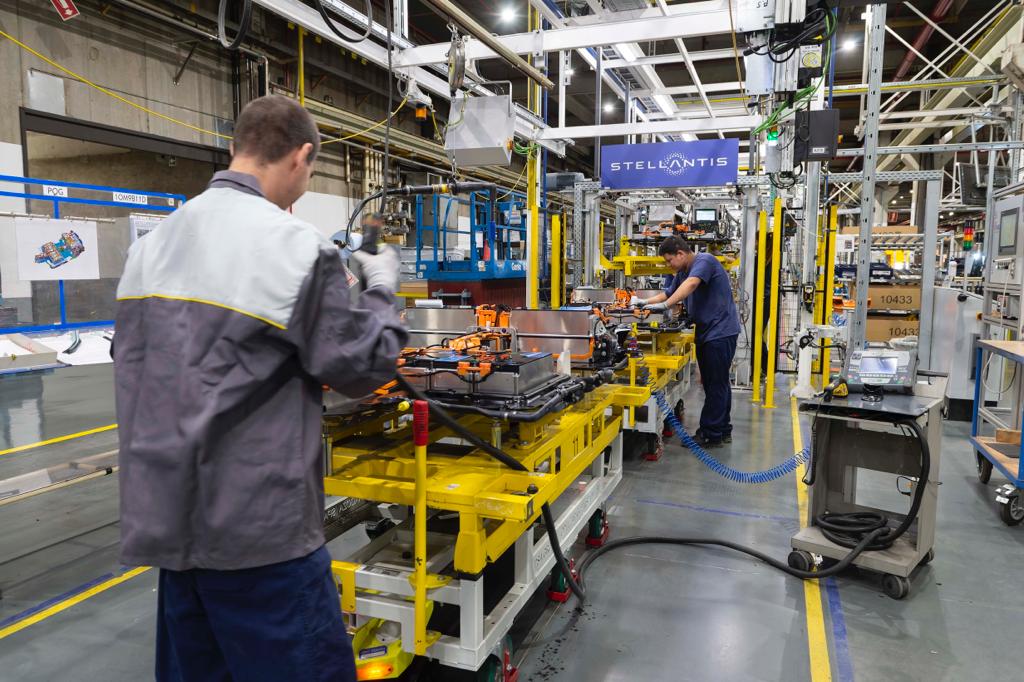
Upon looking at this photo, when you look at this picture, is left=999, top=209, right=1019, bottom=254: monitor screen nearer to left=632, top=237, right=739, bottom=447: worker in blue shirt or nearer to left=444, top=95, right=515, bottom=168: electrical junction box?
left=632, top=237, right=739, bottom=447: worker in blue shirt

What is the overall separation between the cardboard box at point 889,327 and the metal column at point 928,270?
199 cm

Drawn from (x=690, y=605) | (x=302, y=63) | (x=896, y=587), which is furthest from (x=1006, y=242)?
(x=302, y=63)

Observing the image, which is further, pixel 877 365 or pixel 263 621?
pixel 877 365

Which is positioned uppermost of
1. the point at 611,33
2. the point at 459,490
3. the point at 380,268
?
the point at 611,33

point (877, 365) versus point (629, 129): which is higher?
point (629, 129)

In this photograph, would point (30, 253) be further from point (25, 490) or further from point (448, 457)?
point (448, 457)

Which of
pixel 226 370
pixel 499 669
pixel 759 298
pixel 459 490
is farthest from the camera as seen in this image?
pixel 759 298

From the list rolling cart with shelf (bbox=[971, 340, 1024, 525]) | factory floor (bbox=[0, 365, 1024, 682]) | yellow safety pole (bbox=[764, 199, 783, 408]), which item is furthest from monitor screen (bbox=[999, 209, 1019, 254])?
factory floor (bbox=[0, 365, 1024, 682])

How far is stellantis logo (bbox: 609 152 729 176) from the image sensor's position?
7.45 metres

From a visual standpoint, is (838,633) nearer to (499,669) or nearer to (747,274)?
(499,669)

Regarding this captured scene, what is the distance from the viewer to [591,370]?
3.64m

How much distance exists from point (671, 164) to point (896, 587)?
5536mm

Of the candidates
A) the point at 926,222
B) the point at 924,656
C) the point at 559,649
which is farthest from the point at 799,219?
the point at 559,649

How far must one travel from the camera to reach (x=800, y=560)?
3.34 meters
